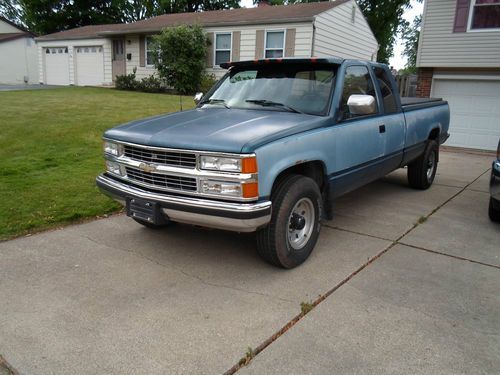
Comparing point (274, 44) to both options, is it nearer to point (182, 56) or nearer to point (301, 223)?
point (182, 56)

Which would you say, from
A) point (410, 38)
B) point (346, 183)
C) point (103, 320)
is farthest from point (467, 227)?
point (410, 38)

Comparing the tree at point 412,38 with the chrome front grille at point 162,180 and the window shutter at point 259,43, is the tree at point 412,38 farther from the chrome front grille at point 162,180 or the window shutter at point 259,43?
the chrome front grille at point 162,180

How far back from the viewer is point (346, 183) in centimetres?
463

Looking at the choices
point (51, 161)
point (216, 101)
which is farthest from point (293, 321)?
point (51, 161)

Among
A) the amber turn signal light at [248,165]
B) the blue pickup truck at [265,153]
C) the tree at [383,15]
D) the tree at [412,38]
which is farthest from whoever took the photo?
the tree at [412,38]

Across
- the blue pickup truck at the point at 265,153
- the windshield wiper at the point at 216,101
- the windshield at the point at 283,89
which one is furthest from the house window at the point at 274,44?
the windshield at the point at 283,89

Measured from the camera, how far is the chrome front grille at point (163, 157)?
3.48m

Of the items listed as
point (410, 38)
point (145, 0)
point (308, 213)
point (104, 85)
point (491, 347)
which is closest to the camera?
point (491, 347)

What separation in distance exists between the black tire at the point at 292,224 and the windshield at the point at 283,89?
2.90 feet

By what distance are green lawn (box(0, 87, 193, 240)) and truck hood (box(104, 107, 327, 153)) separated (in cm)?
168

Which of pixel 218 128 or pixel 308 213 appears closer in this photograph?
pixel 218 128

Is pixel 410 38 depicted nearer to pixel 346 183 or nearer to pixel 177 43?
pixel 177 43

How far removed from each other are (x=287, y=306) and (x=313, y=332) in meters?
0.39

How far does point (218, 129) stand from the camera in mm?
3619
